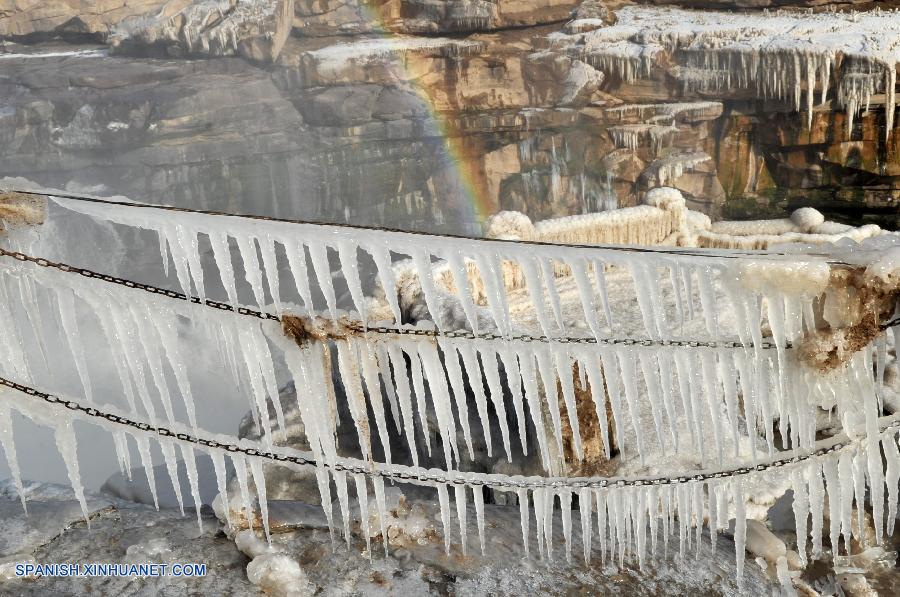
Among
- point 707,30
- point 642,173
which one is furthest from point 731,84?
point 642,173

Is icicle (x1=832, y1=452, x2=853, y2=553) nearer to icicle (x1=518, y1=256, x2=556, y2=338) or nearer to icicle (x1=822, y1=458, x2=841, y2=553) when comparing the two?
icicle (x1=822, y1=458, x2=841, y2=553)

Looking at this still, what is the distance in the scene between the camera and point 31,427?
12.0 metres

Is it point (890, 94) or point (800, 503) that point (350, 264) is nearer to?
point (800, 503)

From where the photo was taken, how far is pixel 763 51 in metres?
15.0

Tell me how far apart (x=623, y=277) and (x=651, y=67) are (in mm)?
8408

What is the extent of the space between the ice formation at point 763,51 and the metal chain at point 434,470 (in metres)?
13.5

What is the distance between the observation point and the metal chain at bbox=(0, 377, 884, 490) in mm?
2982

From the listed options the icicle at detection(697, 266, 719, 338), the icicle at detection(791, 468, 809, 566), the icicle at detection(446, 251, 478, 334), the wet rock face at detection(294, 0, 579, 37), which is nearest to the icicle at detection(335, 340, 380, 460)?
the icicle at detection(446, 251, 478, 334)

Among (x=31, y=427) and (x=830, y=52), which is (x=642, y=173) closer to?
(x=830, y=52)

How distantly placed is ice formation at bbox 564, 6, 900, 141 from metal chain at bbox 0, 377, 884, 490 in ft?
44.2

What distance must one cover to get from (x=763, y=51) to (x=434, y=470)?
48.4ft

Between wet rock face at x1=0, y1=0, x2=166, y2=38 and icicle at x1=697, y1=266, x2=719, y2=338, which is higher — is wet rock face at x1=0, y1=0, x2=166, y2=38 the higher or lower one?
the higher one

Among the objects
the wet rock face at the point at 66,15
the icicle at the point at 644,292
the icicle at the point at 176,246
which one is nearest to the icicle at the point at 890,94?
the icicle at the point at 644,292

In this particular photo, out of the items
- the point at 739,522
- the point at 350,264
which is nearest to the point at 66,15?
the point at 350,264
